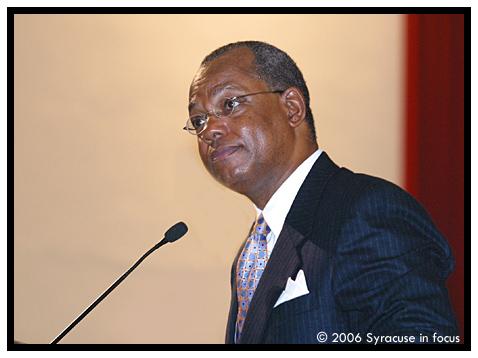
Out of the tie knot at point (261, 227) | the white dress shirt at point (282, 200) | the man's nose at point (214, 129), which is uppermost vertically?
the man's nose at point (214, 129)

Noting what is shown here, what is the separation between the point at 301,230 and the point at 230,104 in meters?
0.44

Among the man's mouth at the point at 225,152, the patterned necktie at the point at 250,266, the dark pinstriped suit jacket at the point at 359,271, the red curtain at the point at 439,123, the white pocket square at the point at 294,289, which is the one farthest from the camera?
the red curtain at the point at 439,123

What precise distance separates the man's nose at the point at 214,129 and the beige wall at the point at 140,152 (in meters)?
1.53

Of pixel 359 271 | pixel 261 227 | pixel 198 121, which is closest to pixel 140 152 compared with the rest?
pixel 198 121

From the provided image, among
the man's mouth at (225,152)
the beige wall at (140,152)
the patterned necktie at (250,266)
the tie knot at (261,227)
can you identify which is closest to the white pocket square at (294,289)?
the patterned necktie at (250,266)

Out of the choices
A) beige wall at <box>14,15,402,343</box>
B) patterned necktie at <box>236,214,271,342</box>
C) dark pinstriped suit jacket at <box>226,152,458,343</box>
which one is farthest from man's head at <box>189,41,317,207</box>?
beige wall at <box>14,15,402,343</box>

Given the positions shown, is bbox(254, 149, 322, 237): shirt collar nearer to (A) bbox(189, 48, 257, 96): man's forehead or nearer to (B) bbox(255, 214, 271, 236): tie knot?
(B) bbox(255, 214, 271, 236): tie knot

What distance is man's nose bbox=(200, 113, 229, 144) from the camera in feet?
6.65

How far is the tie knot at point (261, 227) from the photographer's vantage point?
78.8 inches

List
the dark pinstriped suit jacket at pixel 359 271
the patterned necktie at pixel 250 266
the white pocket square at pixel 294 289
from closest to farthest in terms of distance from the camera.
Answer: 1. the dark pinstriped suit jacket at pixel 359 271
2. the white pocket square at pixel 294 289
3. the patterned necktie at pixel 250 266

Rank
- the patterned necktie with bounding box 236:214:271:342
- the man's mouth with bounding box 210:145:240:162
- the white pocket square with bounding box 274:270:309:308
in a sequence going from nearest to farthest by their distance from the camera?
the white pocket square with bounding box 274:270:309:308 → the patterned necktie with bounding box 236:214:271:342 → the man's mouth with bounding box 210:145:240:162

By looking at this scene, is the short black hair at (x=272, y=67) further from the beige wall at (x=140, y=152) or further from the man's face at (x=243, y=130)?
the beige wall at (x=140, y=152)

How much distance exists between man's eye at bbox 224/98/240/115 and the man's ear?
143 millimetres
